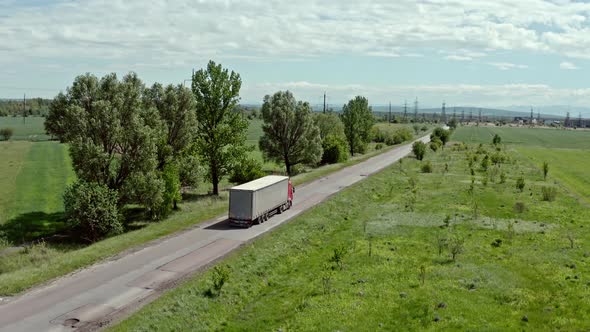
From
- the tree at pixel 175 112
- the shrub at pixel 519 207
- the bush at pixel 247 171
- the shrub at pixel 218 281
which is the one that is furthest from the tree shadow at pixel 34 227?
the shrub at pixel 519 207

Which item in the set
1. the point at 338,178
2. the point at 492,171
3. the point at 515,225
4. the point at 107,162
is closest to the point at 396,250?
the point at 515,225

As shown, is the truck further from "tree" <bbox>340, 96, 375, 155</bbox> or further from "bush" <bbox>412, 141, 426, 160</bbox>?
"tree" <bbox>340, 96, 375, 155</bbox>

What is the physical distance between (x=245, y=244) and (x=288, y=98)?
4063 cm

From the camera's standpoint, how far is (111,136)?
36.7m

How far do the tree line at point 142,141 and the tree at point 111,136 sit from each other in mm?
69

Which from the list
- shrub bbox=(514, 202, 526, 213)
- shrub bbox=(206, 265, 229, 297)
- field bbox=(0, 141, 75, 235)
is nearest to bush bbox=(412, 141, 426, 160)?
shrub bbox=(514, 202, 526, 213)

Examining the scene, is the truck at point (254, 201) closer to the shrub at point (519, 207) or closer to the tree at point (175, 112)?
the tree at point (175, 112)

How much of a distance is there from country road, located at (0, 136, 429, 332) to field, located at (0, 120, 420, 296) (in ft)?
3.52

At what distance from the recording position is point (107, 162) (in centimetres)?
3612

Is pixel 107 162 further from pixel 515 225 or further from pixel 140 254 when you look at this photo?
pixel 515 225

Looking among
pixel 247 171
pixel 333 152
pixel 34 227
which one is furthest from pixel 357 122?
pixel 34 227

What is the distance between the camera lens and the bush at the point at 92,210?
3241 centimetres

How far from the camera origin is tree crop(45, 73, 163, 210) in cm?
3522

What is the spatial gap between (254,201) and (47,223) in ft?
60.7
